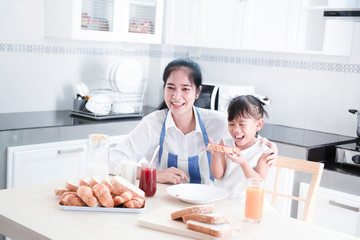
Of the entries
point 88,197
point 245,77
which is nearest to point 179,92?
point 88,197

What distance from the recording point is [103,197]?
5.83 feet

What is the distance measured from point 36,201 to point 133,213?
353mm

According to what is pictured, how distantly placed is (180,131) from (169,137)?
0.06m

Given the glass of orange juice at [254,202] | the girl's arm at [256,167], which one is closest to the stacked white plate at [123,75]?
the girl's arm at [256,167]

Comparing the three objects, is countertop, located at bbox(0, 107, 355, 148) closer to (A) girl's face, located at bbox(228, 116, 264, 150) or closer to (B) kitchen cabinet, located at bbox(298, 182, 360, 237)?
(B) kitchen cabinet, located at bbox(298, 182, 360, 237)

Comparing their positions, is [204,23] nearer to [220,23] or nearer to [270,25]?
[220,23]

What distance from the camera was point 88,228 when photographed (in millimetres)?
1601

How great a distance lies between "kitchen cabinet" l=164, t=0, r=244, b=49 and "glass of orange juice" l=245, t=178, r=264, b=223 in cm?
202

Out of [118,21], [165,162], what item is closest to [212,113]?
[165,162]

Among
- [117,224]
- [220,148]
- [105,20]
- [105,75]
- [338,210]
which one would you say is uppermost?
[105,20]

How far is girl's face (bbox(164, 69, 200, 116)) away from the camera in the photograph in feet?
7.63

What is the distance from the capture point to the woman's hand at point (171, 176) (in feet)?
7.08

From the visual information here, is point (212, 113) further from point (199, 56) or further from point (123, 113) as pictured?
point (199, 56)

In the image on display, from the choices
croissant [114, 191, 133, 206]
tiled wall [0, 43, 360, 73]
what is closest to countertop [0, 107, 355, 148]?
tiled wall [0, 43, 360, 73]
